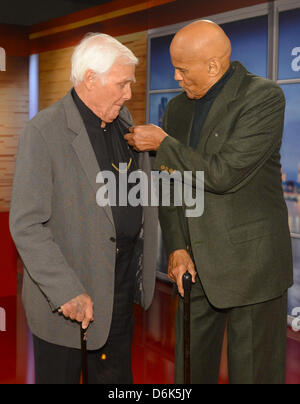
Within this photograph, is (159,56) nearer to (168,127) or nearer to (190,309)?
(168,127)

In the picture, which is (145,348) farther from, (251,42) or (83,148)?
(251,42)

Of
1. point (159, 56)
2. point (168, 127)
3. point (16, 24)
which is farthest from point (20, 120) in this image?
point (168, 127)

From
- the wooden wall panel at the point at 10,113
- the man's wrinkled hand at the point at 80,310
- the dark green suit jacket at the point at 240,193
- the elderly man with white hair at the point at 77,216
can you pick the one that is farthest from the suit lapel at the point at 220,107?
the wooden wall panel at the point at 10,113

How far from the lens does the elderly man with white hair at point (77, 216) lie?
5.64ft

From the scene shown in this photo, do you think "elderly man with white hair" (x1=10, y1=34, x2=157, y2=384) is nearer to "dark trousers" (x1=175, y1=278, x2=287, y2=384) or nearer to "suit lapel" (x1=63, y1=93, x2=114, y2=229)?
"suit lapel" (x1=63, y1=93, x2=114, y2=229)

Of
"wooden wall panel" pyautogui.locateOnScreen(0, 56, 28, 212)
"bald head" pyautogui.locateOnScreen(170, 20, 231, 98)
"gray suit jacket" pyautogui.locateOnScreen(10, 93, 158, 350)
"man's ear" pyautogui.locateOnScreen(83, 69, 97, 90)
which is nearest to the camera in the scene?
"gray suit jacket" pyautogui.locateOnScreen(10, 93, 158, 350)

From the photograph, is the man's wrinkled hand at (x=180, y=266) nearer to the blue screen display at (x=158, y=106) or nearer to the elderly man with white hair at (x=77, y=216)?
the elderly man with white hair at (x=77, y=216)

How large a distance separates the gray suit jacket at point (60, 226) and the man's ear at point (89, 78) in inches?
3.2

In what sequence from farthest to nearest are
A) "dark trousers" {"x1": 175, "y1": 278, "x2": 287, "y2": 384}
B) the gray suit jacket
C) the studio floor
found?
→ 1. the studio floor
2. "dark trousers" {"x1": 175, "y1": 278, "x2": 287, "y2": 384}
3. the gray suit jacket

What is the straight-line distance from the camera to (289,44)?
4.40 m

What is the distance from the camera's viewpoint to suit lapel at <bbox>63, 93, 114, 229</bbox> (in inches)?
70.9

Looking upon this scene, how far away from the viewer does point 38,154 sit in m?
1.72

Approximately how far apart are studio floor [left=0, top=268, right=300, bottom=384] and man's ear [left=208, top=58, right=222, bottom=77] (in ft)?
7.20

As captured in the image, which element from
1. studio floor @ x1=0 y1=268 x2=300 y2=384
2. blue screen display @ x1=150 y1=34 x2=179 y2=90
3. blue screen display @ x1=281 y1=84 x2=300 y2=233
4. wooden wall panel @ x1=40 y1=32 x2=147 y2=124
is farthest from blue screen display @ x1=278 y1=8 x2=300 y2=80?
studio floor @ x1=0 y1=268 x2=300 y2=384
